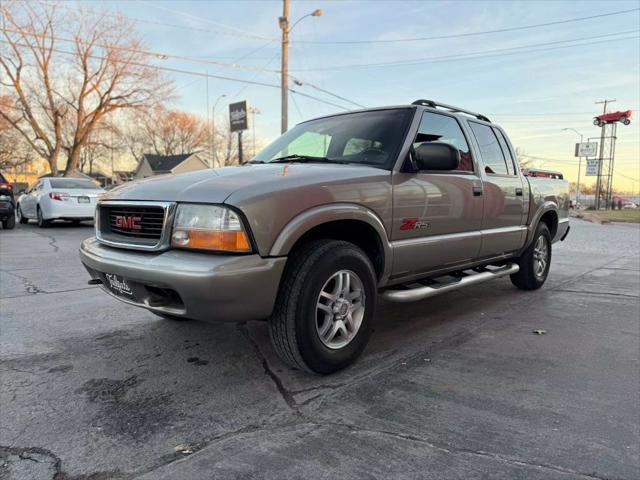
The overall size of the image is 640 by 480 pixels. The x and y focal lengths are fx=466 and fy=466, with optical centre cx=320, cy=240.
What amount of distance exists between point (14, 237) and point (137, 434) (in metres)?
10.4

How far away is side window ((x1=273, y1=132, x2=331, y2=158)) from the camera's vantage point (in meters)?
3.96

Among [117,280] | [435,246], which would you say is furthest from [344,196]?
[117,280]

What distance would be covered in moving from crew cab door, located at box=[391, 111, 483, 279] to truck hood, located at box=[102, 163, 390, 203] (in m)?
0.34

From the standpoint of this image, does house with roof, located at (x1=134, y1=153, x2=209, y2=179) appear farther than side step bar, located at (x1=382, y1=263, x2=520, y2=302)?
Yes

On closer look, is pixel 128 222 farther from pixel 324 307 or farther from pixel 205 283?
pixel 324 307

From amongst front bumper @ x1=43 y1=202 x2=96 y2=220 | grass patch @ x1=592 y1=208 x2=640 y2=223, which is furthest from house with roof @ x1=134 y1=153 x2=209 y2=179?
front bumper @ x1=43 y1=202 x2=96 y2=220

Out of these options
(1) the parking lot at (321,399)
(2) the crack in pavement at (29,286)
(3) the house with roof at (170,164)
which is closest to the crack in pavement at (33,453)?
(1) the parking lot at (321,399)

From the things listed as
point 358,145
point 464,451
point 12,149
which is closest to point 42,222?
point 358,145

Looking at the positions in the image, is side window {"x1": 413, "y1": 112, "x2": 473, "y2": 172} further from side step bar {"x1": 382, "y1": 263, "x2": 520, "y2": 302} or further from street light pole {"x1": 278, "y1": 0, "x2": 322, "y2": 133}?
street light pole {"x1": 278, "y1": 0, "x2": 322, "y2": 133}

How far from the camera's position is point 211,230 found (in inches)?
101

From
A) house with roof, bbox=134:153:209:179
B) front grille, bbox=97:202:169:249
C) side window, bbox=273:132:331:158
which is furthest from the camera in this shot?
house with roof, bbox=134:153:209:179

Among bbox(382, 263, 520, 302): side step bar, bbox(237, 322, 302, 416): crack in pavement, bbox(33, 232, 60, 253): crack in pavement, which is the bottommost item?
bbox(33, 232, 60, 253): crack in pavement

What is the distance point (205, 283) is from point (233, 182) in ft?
2.17

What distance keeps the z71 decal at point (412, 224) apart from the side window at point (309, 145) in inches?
35.7
